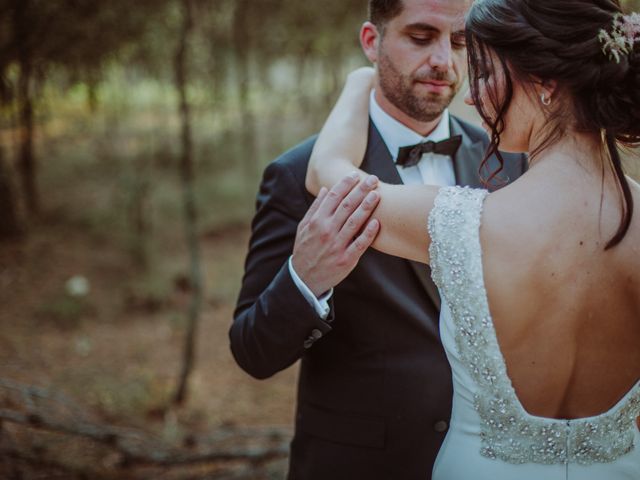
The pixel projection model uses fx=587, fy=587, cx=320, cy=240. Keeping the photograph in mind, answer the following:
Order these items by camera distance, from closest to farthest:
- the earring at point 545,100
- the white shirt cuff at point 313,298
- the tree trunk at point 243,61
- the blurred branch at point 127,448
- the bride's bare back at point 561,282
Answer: the bride's bare back at point 561,282 → the earring at point 545,100 → the white shirt cuff at point 313,298 → the blurred branch at point 127,448 → the tree trunk at point 243,61

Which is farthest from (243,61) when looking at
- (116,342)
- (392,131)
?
(392,131)

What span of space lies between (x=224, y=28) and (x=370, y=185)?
42.3ft

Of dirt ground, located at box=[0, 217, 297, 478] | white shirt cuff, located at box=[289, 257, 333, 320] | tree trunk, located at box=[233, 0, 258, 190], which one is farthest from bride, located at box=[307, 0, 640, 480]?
tree trunk, located at box=[233, 0, 258, 190]

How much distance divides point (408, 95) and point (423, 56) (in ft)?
0.48

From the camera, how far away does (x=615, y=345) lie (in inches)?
55.2

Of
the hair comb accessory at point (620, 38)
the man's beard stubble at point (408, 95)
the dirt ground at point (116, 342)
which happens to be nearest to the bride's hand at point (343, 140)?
the man's beard stubble at point (408, 95)

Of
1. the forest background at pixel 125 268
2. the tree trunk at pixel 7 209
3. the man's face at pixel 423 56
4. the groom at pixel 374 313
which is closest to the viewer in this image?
the groom at pixel 374 313

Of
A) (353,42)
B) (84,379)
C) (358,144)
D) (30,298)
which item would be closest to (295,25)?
(353,42)

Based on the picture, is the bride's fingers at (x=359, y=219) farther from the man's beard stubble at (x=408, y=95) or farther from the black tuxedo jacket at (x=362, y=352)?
the man's beard stubble at (x=408, y=95)

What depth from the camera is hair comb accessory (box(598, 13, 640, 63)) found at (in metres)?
1.38

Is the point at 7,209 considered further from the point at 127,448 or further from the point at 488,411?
the point at 488,411

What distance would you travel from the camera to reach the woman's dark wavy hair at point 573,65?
4.55 feet

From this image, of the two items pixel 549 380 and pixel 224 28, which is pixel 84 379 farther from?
pixel 224 28

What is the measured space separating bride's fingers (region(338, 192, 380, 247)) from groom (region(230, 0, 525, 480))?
185mm
